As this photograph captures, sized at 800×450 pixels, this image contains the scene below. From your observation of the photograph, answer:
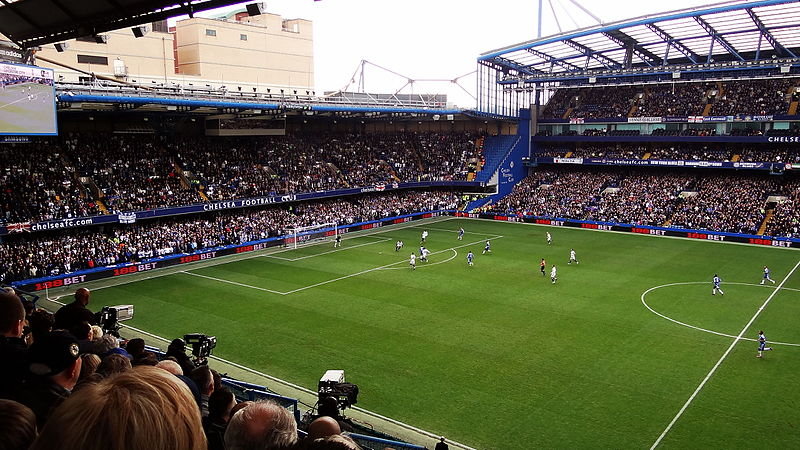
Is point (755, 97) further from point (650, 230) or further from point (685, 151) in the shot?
point (650, 230)

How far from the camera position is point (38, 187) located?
43.1 metres

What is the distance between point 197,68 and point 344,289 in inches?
1512

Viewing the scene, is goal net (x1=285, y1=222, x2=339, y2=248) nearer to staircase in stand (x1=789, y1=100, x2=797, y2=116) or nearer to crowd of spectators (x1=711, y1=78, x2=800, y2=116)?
crowd of spectators (x1=711, y1=78, x2=800, y2=116)

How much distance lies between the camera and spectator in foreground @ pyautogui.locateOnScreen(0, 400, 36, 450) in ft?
8.32

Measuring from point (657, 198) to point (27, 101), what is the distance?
55.2 metres

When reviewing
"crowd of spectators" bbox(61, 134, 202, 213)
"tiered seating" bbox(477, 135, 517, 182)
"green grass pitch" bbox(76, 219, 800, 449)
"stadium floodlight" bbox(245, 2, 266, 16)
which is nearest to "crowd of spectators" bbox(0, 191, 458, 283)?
"crowd of spectators" bbox(61, 134, 202, 213)

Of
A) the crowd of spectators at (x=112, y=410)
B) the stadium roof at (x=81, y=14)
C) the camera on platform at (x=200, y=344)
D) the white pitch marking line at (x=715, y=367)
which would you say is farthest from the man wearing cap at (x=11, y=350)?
the white pitch marking line at (x=715, y=367)

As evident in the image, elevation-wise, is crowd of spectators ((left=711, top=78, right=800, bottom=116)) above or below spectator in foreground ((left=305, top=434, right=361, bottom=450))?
above

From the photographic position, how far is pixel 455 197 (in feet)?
236

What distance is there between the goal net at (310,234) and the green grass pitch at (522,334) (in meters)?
2.81

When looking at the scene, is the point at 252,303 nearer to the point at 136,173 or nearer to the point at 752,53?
the point at 136,173

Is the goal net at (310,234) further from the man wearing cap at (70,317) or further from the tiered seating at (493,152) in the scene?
the man wearing cap at (70,317)

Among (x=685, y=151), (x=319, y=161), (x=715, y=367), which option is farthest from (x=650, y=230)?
(x=715, y=367)

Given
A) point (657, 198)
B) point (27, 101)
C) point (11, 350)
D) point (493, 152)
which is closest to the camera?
point (11, 350)
